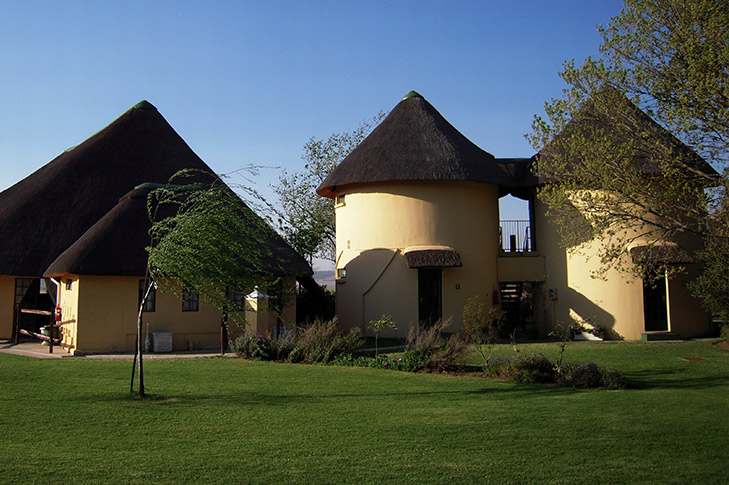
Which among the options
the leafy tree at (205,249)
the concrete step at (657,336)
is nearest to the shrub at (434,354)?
the leafy tree at (205,249)

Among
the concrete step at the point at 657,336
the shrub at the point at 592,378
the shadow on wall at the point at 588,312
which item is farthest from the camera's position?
the shadow on wall at the point at 588,312

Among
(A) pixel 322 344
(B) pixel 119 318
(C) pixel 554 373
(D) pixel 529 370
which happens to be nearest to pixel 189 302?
(B) pixel 119 318

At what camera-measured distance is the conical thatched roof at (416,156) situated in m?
23.0

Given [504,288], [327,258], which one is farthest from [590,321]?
[327,258]

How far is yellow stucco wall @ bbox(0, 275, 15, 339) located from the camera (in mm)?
22062

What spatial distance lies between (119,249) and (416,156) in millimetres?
10546

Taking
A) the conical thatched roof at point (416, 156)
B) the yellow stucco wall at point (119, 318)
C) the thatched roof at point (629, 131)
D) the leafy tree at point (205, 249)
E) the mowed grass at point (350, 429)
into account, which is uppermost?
the conical thatched roof at point (416, 156)

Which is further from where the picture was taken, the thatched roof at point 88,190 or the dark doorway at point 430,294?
the dark doorway at point 430,294

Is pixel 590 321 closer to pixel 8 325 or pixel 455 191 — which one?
pixel 455 191

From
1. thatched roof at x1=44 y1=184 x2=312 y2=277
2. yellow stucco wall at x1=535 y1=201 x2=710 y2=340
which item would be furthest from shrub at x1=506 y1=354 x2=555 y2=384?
yellow stucco wall at x1=535 y1=201 x2=710 y2=340

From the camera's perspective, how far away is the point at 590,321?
881 inches

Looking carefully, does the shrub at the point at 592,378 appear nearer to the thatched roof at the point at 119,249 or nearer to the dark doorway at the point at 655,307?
the thatched roof at the point at 119,249

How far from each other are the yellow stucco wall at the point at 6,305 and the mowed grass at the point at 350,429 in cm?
874

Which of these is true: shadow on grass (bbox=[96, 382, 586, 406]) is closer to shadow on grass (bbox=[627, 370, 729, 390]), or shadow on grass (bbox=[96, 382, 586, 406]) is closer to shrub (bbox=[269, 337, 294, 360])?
shadow on grass (bbox=[627, 370, 729, 390])
